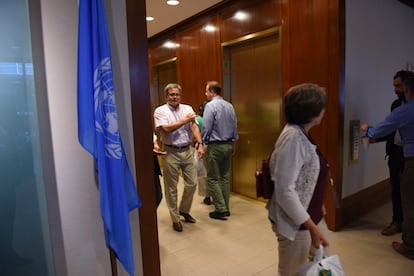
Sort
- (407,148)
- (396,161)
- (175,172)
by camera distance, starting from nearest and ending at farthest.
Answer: (407,148), (396,161), (175,172)

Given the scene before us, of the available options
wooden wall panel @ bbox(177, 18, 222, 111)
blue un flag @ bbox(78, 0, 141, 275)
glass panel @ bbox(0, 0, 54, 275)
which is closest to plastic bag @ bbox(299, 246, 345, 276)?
blue un flag @ bbox(78, 0, 141, 275)

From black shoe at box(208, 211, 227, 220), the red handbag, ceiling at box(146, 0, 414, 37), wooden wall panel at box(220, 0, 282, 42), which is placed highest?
ceiling at box(146, 0, 414, 37)

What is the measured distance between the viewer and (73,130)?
154 cm

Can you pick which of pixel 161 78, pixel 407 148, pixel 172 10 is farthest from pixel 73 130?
pixel 161 78

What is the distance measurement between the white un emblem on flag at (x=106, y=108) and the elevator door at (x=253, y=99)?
2373mm

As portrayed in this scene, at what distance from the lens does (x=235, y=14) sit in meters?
3.73

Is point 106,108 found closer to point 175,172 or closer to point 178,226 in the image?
point 175,172

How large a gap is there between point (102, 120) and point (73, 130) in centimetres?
27

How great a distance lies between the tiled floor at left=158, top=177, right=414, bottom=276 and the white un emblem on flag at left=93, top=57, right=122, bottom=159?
1.36 metres

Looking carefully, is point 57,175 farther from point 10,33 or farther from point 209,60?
point 209,60

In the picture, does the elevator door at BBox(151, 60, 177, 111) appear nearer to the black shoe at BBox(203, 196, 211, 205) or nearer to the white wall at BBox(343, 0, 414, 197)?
the black shoe at BBox(203, 196, 211, 205)

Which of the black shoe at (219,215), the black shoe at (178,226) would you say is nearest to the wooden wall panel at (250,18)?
the black shoe at (219,215)

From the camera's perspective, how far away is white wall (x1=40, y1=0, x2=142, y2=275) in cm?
148

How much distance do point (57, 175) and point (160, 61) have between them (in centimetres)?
437
